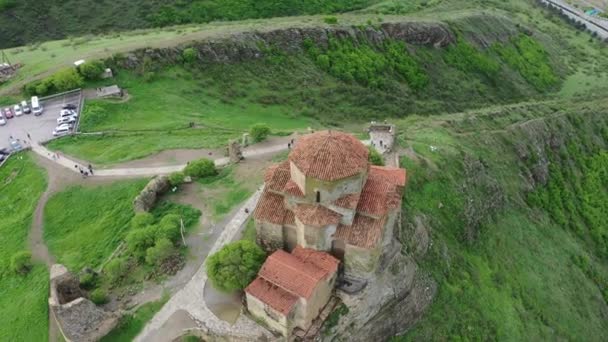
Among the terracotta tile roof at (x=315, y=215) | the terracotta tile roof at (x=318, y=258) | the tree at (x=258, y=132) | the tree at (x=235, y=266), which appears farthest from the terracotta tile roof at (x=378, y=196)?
the tree at (x=258, y=132)

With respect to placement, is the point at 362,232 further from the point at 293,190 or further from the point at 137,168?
the point at 137,168

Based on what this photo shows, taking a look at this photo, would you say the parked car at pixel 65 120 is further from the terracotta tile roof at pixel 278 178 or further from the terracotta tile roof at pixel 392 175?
the terracotta tile roof at pixel 392 175

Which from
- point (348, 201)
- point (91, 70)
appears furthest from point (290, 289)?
point (91, 70)

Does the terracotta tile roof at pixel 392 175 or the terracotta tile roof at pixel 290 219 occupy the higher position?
the terracotta tile roof at pixel 392 175

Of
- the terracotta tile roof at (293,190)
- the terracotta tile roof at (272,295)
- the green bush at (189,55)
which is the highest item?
the terracotta tile roof at (293,190)

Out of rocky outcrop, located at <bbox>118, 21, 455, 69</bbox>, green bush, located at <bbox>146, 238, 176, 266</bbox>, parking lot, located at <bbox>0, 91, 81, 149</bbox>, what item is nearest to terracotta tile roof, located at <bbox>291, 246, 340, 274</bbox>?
green bush, located at <bbox>146, 238, 176, 266</bbox>

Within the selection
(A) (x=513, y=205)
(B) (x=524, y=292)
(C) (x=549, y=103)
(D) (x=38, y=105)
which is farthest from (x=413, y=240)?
(C) (x=549, y=103)
